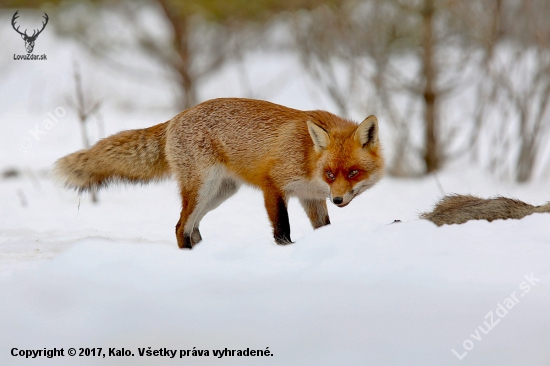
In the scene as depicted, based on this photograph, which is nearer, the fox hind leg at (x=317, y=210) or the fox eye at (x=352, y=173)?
the fox eye at (x=352, y=173)

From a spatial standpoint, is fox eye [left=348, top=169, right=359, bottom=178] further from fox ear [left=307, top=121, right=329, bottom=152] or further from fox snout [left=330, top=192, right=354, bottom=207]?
fox ear [left=307, top=121, right=329, bottom=152]

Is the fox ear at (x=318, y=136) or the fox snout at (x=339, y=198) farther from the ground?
the fox ear at (x=318, y=136)

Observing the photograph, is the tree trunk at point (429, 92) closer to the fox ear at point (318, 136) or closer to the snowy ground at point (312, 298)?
the fox ear at point (318, 136)

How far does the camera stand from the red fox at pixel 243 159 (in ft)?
16.3

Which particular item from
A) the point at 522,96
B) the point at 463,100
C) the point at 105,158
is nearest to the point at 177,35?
the point at 463,100

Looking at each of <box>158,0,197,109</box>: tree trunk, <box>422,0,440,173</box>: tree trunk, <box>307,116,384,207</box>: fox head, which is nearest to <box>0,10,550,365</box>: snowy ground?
<box>307,116,384,207</box>: fox head

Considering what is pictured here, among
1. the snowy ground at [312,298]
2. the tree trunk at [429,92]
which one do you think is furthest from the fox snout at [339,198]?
the tree trunk at [429,92]

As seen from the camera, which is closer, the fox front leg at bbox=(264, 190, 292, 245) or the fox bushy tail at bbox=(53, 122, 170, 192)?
the fox front leg at bbox=(264, 190, 292, 245)

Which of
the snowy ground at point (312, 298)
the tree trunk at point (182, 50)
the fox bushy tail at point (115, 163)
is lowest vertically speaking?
the snowy ground at point (312, 298)

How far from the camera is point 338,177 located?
188 inches

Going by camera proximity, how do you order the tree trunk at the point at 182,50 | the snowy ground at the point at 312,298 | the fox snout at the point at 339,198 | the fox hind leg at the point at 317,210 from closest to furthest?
the snowy ground at the point at 312,298, the fox snout at the point at 339,198, the fox hind leg at the point at 317,210, the tree trunk at the point at 182,50

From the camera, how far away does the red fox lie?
4953 mm

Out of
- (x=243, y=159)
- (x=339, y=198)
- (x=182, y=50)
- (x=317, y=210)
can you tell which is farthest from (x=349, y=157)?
(x=182, y=50)

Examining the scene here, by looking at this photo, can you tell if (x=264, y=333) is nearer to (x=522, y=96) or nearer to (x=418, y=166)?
(x=522, y=96)
